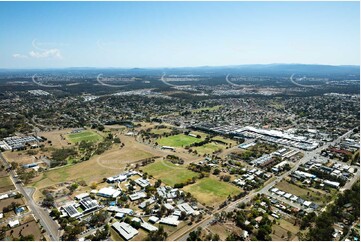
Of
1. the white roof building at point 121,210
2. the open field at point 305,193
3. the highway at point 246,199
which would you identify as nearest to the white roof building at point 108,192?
the white roof building at point 121,210

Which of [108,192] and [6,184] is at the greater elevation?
[108,192]

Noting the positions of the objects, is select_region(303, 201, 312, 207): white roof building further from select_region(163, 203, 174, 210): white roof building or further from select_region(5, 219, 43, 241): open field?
select_region(5, 219, 43, 241): open field

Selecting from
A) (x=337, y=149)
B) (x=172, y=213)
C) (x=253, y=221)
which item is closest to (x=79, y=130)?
(x=172, y=213)

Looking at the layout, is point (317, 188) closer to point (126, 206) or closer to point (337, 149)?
point (337, 149)

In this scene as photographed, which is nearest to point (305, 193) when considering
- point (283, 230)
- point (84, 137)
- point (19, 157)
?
point (283, 230)

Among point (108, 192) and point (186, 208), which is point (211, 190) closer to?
point (186, 208)

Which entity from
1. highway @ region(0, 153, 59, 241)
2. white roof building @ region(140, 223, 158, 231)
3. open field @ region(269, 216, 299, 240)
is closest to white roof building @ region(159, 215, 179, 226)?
white roof building @ region(140, 223, 158, 231)

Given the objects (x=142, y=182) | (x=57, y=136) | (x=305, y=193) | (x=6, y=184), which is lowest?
(x=57, y=136)
